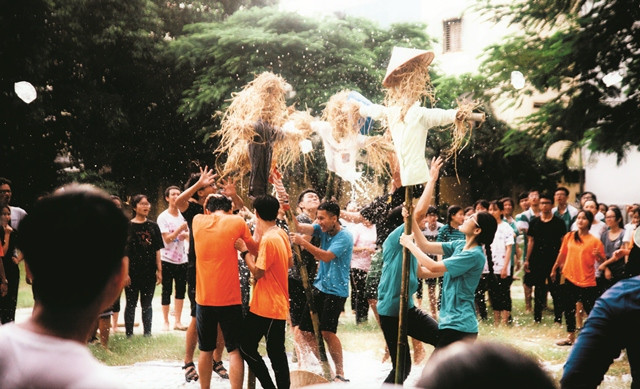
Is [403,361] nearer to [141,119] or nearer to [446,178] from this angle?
[141,119]

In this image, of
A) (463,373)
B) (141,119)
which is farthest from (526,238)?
(141,119)

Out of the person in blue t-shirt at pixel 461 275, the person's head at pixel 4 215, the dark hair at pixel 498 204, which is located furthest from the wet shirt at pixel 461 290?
the dark hair at pixel 498 204

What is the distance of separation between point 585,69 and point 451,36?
52.3ft

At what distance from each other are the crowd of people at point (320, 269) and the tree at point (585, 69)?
1.08 m

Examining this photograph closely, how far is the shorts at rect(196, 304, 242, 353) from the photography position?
5699 millimetres

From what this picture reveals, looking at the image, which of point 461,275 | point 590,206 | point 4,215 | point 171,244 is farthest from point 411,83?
point 590,206

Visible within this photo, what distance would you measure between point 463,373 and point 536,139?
415 inches

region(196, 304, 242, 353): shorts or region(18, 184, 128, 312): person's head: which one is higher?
region(18, 184, 128, 312): person's head

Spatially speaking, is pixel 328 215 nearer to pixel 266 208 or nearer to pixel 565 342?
pixel 266 208

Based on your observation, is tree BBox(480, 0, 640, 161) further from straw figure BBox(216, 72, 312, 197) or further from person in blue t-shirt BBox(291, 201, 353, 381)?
straw figure BBox(216, 72, 312, 197)

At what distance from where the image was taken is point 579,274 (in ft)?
27.5

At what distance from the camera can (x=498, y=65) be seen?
11.9 meters

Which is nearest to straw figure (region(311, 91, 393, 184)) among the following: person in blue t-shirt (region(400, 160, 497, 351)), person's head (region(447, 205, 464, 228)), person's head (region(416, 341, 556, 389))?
person in blue t-shirt (region(400, 160, 497, 351))

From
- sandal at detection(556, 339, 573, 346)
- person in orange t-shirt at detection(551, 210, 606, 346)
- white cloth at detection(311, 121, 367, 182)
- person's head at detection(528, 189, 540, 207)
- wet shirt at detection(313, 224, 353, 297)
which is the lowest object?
sandal at detection(556, 339, 573, 346)
